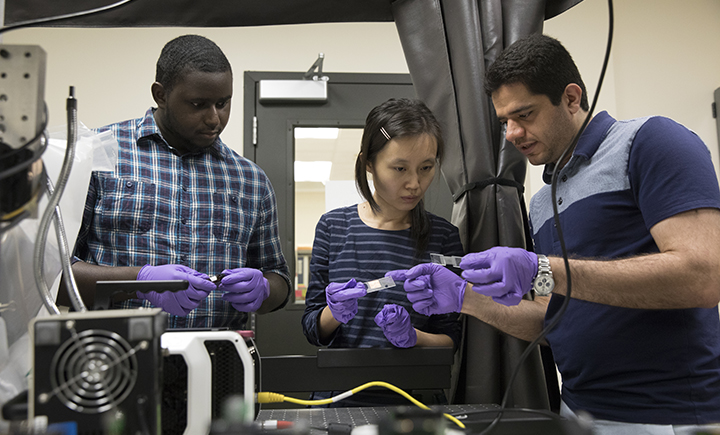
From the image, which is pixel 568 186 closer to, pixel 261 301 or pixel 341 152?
pixel 261 301

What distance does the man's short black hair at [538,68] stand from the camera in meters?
1.14

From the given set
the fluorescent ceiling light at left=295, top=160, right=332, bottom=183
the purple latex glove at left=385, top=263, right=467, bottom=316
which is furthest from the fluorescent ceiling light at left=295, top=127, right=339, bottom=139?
the purple latex glove at left=385, top=263, right=467, bottom=316

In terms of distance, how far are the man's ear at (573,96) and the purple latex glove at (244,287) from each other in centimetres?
85

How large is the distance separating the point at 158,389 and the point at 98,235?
0.92 meters

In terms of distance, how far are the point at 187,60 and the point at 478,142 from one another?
0.79 meters

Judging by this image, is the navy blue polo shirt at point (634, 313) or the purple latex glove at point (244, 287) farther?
the purple latex glove at point (244, 287)

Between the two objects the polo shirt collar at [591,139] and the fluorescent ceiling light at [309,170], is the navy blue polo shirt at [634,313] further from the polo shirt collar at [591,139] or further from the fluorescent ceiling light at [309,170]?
the fluorescent ceiling light at [309,170]

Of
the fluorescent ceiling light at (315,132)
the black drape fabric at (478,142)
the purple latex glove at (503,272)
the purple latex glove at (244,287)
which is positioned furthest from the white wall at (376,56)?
the purple latex glove at (503,272)

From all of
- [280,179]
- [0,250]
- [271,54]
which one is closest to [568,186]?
[0,250]

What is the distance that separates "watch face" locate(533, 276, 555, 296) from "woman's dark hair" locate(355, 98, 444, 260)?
445 millimetres

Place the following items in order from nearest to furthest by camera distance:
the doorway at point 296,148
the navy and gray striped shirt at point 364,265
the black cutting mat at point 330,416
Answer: the black cutting mat at point 330,416
the navy and gray striped shirt at point 364,265
the doorway at point 296,148

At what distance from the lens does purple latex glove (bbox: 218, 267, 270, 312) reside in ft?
3.86

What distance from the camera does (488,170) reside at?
128 centimetres

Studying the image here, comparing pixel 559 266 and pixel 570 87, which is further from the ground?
pixel 570 87
